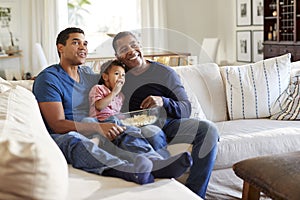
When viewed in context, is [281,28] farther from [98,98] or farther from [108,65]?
[98,98]

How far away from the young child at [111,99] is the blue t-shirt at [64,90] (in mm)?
77

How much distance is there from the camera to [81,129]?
7.85ft

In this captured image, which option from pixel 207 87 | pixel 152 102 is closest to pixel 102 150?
pixel 152 102

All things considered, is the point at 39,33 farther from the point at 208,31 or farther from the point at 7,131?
the point at 7,131

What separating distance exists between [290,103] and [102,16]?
4.68 meters

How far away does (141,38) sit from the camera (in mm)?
3150

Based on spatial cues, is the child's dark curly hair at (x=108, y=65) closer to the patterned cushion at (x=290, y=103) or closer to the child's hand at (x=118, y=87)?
the child's hand at (x=118, y=87)

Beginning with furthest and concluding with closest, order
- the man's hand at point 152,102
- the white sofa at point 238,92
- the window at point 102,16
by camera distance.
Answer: the window at point 102,16
the white sofa at point 238,92
the man's hand at point 152,102

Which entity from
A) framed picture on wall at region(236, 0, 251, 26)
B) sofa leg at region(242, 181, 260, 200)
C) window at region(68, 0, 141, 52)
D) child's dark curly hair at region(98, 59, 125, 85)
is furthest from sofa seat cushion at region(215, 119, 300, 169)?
window at region(68, 0, 141, 52)


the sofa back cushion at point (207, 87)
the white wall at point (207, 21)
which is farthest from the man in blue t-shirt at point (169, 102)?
the white wall at point (207, 21)

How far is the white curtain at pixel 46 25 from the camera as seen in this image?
6887 millimetres

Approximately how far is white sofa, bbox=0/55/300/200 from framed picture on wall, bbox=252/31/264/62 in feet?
10.8

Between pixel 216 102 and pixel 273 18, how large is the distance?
340 cm

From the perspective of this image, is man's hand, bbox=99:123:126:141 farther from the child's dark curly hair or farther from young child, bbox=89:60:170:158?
the child's dark curly hair
